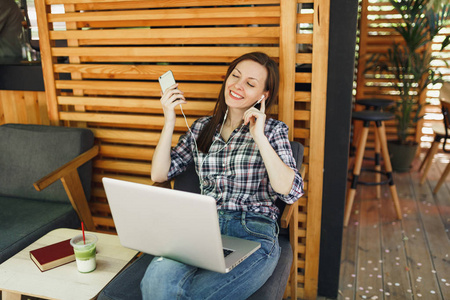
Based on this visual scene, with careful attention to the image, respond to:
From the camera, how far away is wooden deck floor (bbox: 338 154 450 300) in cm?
246

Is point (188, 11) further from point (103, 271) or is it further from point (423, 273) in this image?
point (423, 273)

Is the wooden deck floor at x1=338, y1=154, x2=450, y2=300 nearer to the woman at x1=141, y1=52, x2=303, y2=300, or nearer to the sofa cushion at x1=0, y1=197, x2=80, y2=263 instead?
the woman at x1=141, y1=52, x2=303, y2=300

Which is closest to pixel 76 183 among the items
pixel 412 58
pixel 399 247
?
pixel 399 247

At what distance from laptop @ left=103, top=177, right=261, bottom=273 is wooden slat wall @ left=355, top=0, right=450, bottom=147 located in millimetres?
3734

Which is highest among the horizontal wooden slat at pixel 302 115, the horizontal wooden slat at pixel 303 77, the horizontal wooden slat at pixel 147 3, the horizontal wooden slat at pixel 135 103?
the horizontal wooden slat at pixel 147 3

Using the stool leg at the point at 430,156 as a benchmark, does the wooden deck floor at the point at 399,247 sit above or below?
below

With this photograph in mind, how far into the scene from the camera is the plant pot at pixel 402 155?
4484 mm

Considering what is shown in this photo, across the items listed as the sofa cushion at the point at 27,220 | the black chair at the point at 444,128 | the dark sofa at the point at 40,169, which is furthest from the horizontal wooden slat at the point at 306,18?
the black chair at the point at 444,128

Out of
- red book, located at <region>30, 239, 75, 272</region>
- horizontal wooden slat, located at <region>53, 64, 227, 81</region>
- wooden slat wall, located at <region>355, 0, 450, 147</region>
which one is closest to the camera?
red book, located at <region>30, 239, 75, 272</region>

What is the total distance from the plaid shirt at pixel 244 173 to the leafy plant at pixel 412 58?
9.26 ft

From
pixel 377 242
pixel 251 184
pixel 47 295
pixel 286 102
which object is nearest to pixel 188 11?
pixel 286 102

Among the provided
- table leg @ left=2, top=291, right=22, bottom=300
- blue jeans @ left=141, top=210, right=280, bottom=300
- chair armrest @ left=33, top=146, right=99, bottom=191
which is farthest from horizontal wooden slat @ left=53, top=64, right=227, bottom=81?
table leg @ left=2, top=291, right=22, bottom=300

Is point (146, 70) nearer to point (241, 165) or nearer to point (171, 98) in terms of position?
point (171, 98)

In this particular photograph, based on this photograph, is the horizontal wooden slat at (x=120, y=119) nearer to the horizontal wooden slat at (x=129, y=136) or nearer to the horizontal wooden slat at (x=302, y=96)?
the horizontal wooden slat at (x=129, y=136)
